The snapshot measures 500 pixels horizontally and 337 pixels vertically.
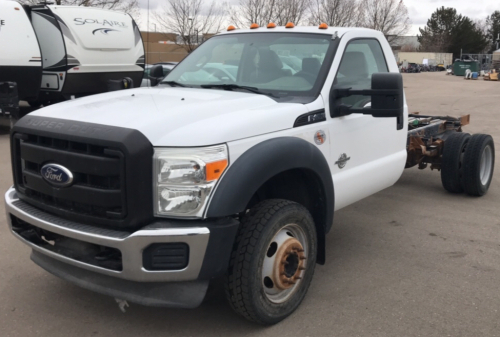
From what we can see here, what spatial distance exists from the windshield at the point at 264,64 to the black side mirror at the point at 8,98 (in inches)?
313

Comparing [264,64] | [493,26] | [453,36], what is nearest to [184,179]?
[264,64]

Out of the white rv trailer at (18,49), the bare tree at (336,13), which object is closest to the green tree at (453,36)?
the bare tree at (336,13)

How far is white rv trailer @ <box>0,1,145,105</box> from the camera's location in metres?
11.9

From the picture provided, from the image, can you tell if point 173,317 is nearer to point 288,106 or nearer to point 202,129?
point 202,129

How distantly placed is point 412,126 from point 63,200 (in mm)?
5332

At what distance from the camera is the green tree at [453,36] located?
90562 millimetres

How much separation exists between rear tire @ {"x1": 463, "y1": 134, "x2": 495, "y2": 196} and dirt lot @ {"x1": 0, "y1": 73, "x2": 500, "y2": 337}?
63 cm

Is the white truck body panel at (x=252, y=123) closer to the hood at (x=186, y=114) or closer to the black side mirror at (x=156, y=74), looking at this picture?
the hood at (x=186, y=114)

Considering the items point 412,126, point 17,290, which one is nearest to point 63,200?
point 17,290

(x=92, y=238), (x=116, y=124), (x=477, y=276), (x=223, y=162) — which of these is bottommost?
(x=477, y=276)

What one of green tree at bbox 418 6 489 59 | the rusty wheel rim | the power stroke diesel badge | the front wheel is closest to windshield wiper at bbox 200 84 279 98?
the power stroke diesel badge

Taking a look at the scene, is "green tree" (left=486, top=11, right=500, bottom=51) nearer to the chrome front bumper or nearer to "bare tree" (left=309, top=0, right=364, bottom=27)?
"bare tree" (left=309, top=0, right=364, bottom=27)

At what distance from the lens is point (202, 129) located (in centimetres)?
317

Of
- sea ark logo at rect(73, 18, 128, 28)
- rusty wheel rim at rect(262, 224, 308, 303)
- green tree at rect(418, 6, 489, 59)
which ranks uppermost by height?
green tree at rect(418, 6, 489, 59)
